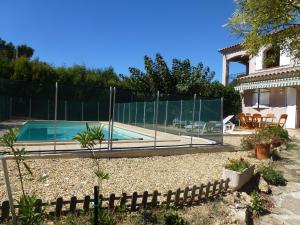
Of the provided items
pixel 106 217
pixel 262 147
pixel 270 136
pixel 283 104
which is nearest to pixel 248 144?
pixel 270 136

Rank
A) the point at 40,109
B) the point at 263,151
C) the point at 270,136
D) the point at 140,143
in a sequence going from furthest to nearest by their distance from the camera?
the point at 40,109
the point at 140,143
the point at 270,136
the point at 263,151

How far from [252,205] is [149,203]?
2.68m

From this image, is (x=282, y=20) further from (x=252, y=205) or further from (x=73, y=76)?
(x=73, y=76)

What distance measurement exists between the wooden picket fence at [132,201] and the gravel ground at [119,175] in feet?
3.16

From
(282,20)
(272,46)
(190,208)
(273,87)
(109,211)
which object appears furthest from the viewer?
(273,87)

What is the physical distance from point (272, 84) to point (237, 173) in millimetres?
15978

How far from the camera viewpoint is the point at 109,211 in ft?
20.4

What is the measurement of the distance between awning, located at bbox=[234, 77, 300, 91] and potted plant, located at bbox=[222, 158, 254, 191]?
13399mm

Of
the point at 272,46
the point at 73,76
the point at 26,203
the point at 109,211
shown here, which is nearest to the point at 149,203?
the point at 109,211

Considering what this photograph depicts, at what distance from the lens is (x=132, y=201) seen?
6508mm

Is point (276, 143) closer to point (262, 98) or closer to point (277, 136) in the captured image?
point (277, 136)

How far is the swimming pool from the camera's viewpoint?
1510 centimetres

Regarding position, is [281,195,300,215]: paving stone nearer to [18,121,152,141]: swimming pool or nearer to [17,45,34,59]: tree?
[18,121,152,141]: swimming pool

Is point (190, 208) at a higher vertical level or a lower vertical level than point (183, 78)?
lower
